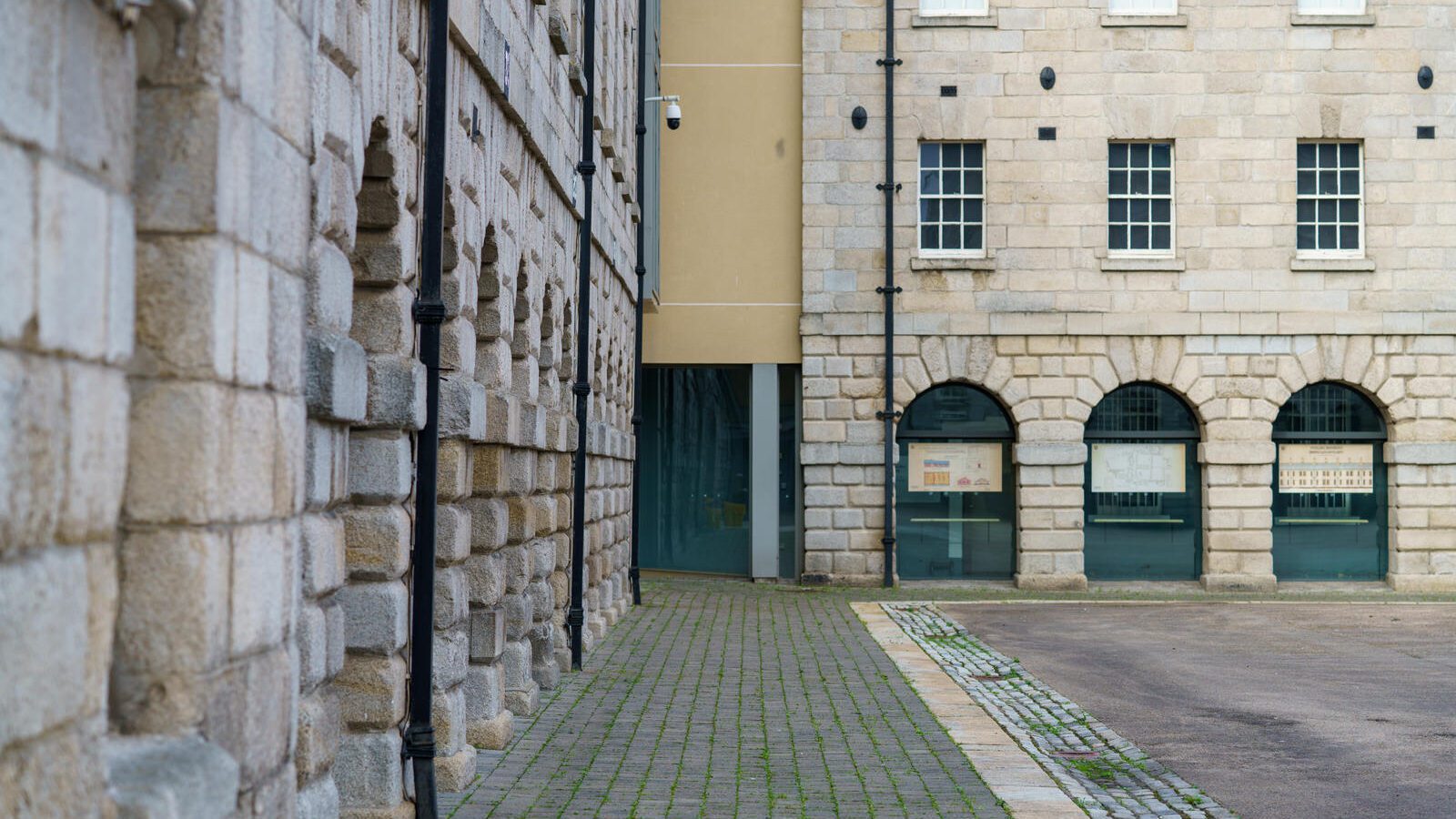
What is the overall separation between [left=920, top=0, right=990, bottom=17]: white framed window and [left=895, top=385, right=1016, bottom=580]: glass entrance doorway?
5.21 m

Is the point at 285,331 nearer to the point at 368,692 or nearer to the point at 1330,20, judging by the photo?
the point at 368,692

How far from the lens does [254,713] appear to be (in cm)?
480

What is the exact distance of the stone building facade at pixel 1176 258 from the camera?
24469 millimetres

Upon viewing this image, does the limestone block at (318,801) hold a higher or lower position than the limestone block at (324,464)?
lower

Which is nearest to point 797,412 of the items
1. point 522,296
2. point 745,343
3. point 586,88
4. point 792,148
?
point 745,343

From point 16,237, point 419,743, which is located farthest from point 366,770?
point 16,237

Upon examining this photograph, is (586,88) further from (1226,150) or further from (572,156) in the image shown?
(1226,150)

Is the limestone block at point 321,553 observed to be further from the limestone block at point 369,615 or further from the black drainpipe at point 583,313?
the black drainpipe at point 583,313

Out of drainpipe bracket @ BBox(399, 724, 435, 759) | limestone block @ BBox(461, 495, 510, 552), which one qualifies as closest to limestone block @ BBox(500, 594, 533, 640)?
limestone block @ BBox(461, 495, 510, 552)

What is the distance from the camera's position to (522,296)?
1192 cm

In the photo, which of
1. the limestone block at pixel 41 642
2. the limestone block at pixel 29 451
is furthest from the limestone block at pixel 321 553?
the limestone block at pixel 29 451

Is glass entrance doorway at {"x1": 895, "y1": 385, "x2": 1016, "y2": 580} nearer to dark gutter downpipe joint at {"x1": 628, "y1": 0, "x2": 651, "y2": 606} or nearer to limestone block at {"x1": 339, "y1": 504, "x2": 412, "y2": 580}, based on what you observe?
dark gutter downpipe joint at {"x1": 628, "y1": 0, "x2": 651, "y2": 606}

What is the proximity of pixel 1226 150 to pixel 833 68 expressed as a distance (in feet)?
18.3

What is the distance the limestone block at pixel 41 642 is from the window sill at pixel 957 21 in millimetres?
21913
